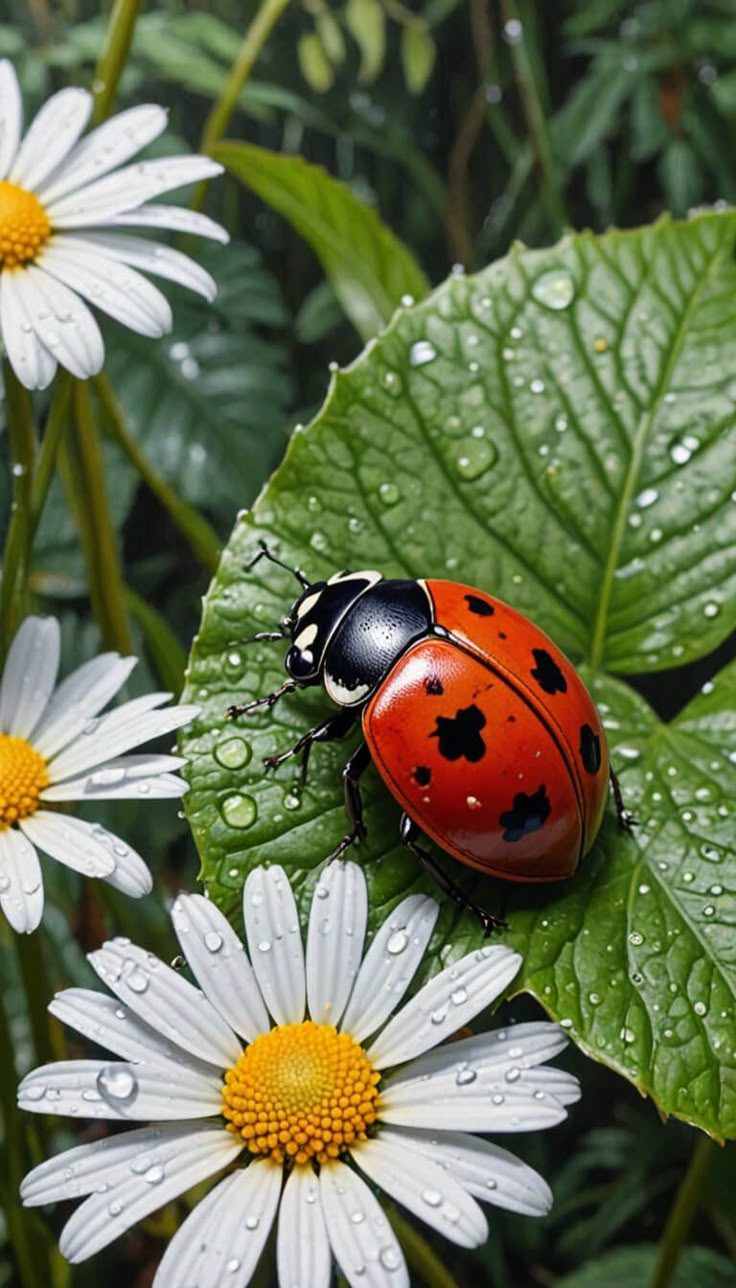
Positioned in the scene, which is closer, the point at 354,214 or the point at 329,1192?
the point at 329,1192

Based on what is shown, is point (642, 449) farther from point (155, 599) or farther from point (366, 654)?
point (155, 599)

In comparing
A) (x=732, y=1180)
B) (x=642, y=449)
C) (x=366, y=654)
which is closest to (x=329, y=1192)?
(x=366, y=654)

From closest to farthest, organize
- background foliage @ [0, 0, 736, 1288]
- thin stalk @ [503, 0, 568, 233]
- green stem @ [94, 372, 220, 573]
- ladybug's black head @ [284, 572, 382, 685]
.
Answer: ladybug's black head @ [284, 572, 382, 685] → background foliage @ [0, 0, 736, 1288] → green stem @ [94, 372, 220, 573] → thin stalk @ [503, 0, 568, 233]

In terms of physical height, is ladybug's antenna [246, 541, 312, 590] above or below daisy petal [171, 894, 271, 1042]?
above

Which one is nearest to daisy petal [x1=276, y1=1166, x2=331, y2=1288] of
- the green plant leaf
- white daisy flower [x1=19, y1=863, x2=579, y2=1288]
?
white daisy flower [x1=19, y1=863, x2=579, y2=1288]

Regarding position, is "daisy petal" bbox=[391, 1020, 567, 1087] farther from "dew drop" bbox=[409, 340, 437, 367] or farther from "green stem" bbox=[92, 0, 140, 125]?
"green stem" bbox=[92, 0, 140, 125]

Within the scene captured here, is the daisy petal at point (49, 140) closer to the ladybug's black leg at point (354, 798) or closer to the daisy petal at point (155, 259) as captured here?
the daisy petal at point (155, 259)

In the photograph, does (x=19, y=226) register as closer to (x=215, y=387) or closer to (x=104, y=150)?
(x=104, y=150)

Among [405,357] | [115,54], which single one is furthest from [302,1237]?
[115,54]
